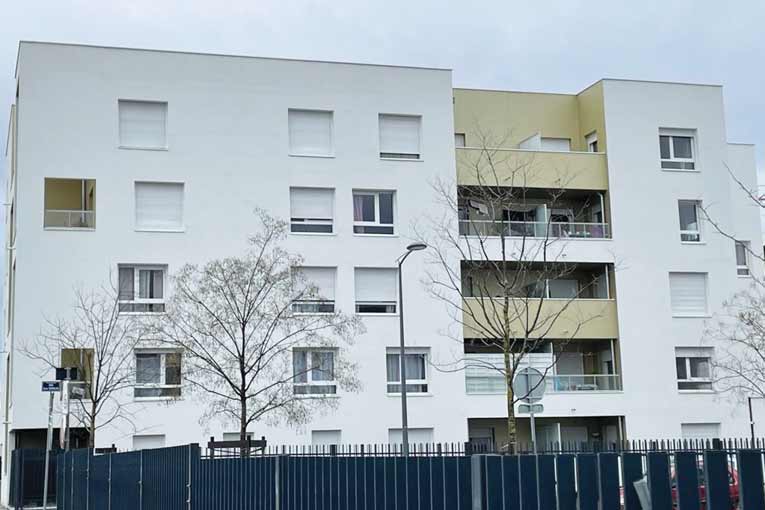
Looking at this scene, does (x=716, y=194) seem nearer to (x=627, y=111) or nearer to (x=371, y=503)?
(x=627, y=111)

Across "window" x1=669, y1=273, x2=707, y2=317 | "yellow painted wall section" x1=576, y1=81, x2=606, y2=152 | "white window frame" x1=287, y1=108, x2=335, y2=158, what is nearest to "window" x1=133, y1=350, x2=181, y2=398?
"white window frame" x1=287, y1=108, x2=335, y2=158

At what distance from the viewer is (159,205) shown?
1603 inches

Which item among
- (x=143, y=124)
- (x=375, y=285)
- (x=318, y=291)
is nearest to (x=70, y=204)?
(x=143, y=124)

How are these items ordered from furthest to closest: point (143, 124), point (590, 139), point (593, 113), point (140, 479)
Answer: point (590, 139) < point (593, 113) < point (143, 124) < point (140, 479)

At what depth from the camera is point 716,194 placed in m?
46.5

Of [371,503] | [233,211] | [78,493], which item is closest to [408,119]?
[233,211]

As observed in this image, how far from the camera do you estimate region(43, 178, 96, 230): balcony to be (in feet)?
131

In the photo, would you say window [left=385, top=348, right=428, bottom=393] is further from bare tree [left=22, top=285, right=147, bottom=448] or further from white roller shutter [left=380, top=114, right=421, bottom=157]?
bare tree [left=22, top=285, right=147, bottom=448]

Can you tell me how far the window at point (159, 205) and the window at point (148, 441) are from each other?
731 cm

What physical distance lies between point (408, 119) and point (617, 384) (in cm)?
1303

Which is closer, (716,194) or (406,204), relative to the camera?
(406,204)

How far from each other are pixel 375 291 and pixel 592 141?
11.9 meters

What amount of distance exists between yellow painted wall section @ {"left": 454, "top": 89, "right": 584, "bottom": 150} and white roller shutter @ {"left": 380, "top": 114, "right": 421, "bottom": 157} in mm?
3692

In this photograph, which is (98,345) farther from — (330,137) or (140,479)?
(140,479)
